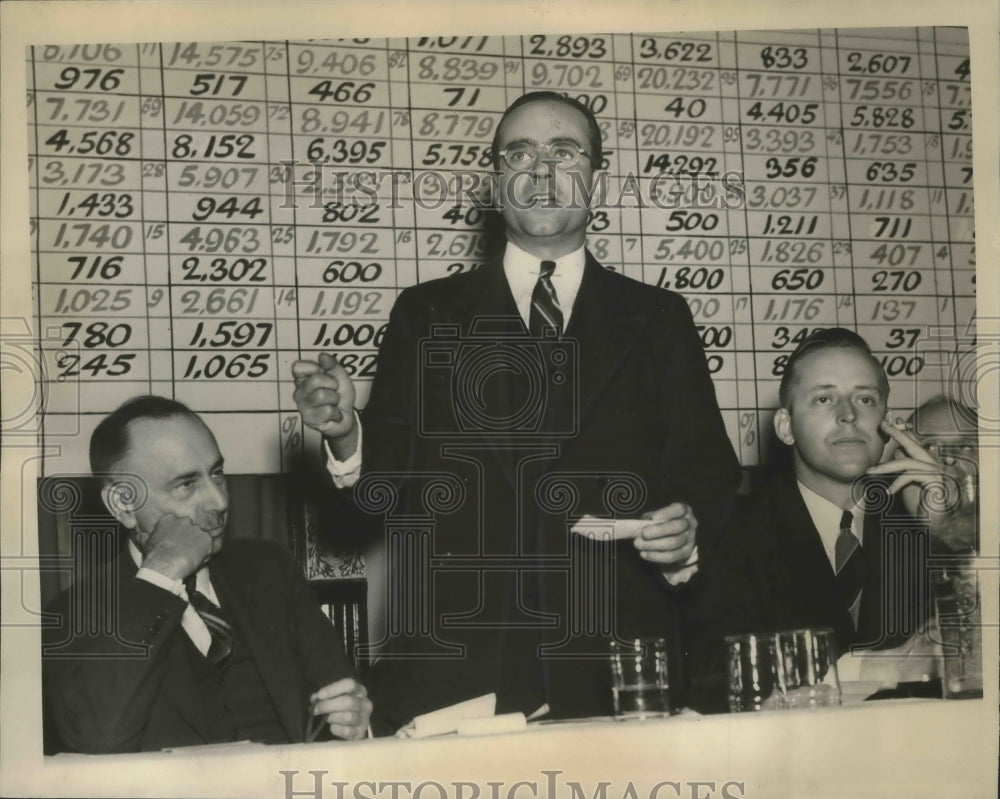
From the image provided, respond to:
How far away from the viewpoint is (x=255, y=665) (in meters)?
2.18

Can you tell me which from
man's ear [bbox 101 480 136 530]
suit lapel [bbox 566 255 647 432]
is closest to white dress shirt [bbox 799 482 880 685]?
suit lapel [bbox 566 255 647 432]

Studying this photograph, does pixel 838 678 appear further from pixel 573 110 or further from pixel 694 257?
pixel 573 110

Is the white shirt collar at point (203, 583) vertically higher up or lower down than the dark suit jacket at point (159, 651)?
higher up

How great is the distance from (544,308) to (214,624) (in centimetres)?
77

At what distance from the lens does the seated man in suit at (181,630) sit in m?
2.17

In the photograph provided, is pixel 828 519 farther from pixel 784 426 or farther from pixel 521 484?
pixel 521 484

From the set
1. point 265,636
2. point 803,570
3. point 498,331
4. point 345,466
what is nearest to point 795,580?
point 803,570

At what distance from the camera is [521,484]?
7.55ft

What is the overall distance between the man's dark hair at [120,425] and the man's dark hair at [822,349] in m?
1.04

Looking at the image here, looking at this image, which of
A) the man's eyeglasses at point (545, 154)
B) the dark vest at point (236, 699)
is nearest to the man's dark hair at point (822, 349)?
the man's eyeglasses at point (545, 154)

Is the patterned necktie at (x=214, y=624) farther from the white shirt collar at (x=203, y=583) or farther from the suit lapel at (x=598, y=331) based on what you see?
the suit lapel at (x=598, y=331)

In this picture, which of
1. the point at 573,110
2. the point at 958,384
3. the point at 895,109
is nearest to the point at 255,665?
the point at 573,110

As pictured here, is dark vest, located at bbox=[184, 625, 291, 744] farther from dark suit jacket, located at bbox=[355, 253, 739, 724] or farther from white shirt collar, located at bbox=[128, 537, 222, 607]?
dark suit jacket, located at bbox=[355, 253, 739, 724]

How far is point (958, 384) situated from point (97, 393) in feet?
4.98
